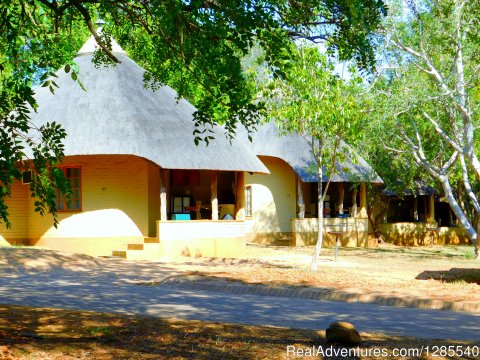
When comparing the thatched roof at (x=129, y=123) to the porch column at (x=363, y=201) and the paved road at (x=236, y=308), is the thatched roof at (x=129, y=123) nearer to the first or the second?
the paved road at (x=236, y=308)

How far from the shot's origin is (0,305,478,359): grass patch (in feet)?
24.1

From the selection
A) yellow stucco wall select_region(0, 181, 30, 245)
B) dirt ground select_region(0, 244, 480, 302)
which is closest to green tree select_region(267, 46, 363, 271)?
dirt ground select_region(0, 244, 480, 302)

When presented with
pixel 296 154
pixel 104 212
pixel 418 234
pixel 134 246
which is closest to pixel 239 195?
pixel 134 246

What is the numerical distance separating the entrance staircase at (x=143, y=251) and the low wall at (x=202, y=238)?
0.79 feet

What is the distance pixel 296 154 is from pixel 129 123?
34.6ft

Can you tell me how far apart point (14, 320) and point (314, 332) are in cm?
411

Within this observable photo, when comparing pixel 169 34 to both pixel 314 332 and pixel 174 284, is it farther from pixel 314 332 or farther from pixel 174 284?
pixel 174 284

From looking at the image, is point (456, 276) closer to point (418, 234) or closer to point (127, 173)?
point (127, 173)

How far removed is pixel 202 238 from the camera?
2420 cm

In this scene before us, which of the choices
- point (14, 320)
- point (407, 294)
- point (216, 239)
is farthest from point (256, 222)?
point (14, 320)

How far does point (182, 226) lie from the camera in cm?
2377

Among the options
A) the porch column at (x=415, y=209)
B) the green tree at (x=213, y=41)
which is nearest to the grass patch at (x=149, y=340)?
the green tree at (x=213, y=41)

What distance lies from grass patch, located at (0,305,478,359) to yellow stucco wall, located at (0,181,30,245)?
15440 mm

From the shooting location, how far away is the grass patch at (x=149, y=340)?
24.1 ft
